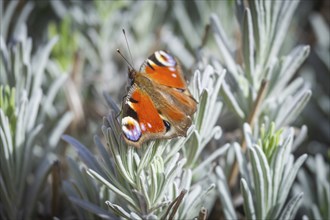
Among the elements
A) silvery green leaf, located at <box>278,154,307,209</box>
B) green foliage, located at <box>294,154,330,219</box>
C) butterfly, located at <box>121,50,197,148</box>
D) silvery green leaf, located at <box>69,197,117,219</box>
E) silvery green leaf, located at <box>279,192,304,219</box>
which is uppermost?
butterfly, located at <box>121,50,197,148</box>

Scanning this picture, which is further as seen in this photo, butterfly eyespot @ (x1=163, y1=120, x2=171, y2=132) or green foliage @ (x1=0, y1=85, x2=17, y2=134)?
green foliage @ (x1=0, y1=85, x2=17, y2=134)

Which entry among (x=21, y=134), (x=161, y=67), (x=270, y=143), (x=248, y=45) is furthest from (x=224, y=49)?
(x=21, y=134)

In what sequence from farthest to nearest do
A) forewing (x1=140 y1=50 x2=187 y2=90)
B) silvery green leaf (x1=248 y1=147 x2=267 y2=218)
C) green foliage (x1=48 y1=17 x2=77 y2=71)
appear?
green foliage (x1=48 y1=17 x2=77 y2=71)
forewing (x1=140 y1=50 x2=187 y2=90)
silvery green leaf (x1=248 y1=147 x2=267 y2=218)

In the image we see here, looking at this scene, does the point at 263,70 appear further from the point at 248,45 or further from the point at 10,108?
the point at 10,108

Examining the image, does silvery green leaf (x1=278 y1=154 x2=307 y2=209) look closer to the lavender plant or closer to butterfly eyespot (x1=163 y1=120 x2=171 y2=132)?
butterfly eyespot (x1=163 y1=120 x2=171 y2=132)

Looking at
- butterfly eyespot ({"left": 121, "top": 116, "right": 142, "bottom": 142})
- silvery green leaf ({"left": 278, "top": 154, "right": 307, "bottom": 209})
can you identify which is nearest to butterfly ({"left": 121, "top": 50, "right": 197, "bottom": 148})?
butterfly eyespot ({"left": 121, "top": 116, "right": 142, "bottom": 142})

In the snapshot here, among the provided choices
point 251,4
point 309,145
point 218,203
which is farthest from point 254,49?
point 309,145

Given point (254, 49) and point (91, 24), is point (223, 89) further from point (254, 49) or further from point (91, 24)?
point (91, 24)
